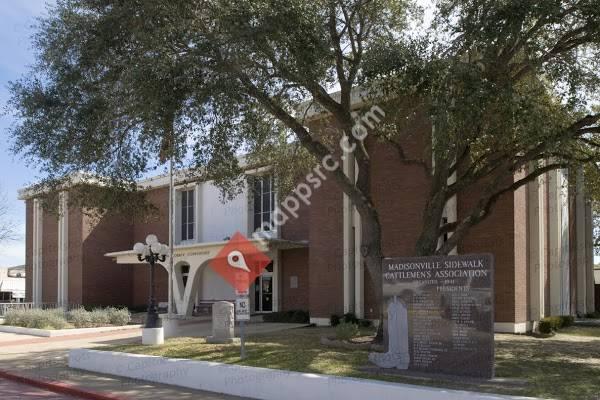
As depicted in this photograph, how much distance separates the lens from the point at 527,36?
43.8 feet

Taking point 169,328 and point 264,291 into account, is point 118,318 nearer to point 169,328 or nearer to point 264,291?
point 264,291

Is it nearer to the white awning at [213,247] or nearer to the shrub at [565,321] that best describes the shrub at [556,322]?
the shrub at [565,321]

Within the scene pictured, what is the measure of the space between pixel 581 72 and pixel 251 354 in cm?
1001

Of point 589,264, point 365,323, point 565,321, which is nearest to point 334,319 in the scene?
point 365,323

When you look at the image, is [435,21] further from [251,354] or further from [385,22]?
[251,354]

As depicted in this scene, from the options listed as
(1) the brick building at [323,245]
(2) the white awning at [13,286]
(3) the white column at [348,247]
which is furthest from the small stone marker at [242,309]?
(2) the white awning at [13,286]

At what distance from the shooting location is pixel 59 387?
44.4 ft

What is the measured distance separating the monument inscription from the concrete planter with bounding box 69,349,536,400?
3.82 feet

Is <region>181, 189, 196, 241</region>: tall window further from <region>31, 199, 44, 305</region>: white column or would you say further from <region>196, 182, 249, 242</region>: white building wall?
<region>31, 199, 44, 305</region>: white column

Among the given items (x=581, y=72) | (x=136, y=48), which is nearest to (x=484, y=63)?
(x=581, y=72)

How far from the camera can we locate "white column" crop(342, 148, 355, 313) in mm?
25703

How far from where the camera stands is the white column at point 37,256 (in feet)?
152

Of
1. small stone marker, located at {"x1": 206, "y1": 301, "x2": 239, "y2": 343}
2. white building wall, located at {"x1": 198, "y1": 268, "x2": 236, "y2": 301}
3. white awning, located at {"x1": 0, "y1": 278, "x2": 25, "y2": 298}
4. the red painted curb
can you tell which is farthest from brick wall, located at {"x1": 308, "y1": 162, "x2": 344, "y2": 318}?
white awning, located at {"x1": 0, "y1": 278, "x2": 25, "y2": 298}

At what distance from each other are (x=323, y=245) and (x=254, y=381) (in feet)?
51.7
